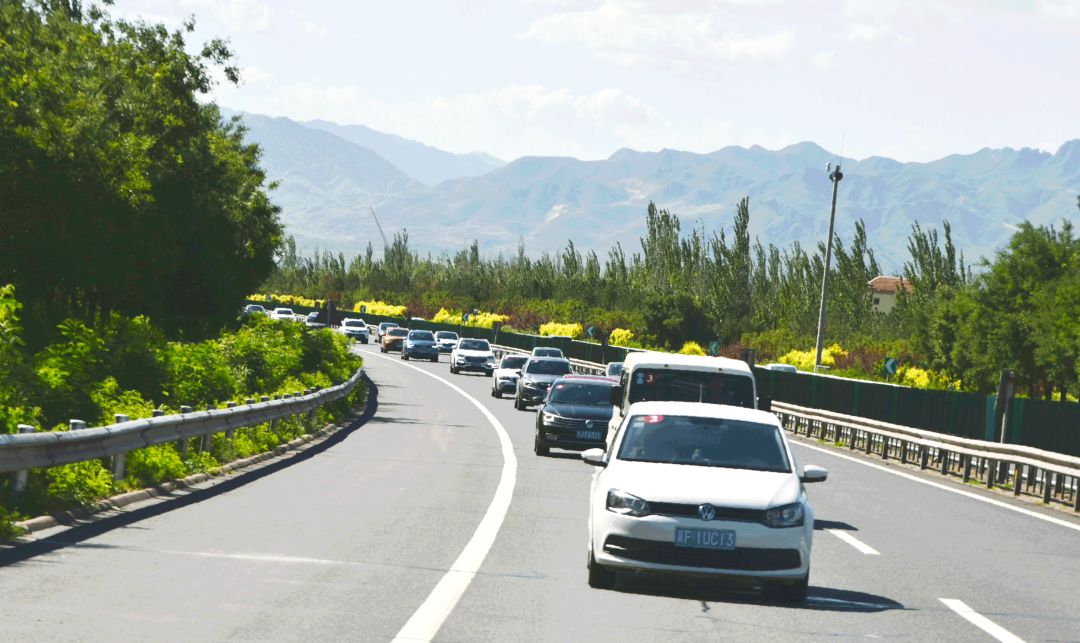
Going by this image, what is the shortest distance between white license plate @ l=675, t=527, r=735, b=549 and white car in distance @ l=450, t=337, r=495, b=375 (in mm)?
55227

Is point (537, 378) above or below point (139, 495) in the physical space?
above

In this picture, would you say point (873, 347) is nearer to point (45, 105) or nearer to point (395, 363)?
point (395, 363)

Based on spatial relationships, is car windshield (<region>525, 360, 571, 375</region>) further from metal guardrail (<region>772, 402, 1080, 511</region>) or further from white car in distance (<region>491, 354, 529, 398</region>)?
white car in distance (<region>491, 354, 529, 398</region>)

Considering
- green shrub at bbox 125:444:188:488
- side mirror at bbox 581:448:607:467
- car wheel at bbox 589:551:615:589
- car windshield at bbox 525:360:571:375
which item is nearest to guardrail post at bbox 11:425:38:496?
green shrub at bbox 125:444:188:488

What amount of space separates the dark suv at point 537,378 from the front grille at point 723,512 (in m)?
29.9

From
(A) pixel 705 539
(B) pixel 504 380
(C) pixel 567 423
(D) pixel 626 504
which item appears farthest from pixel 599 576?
(B) pixel 504 380

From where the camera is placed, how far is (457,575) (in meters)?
11.1

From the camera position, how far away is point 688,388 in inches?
756

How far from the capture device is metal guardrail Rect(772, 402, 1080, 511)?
22.3 m

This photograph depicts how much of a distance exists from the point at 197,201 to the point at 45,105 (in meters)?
12.3

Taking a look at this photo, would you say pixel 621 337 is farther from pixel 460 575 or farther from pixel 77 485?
pixel 460 575

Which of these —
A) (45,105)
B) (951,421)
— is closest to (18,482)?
(45,105)

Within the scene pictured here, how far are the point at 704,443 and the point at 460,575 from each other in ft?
7.57

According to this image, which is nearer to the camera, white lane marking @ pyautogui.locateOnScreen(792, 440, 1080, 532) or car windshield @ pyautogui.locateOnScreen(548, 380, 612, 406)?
white lane marking @ pyautogui.locateOnScreen(792, 440, 1080, 532)
